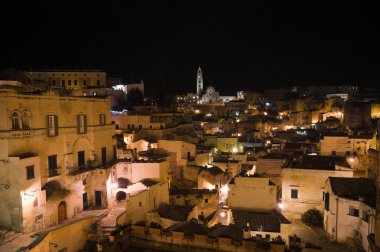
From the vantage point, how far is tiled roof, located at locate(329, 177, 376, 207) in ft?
67.1

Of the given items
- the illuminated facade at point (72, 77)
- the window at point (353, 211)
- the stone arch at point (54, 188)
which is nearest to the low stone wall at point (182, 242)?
the stone arch at point (54, 188)

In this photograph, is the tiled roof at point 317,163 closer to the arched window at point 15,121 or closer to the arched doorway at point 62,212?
the arched doorway at point 62,212

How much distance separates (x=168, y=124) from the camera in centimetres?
4091

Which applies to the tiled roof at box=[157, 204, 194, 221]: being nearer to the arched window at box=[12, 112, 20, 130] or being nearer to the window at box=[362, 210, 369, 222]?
the arched window at box=[12, 112, 20, 130]

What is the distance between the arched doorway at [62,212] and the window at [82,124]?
211 inches

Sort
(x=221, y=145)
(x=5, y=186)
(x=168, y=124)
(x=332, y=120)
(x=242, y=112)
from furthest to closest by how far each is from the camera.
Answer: (x=242, y=112) < (x=332, y=120) < (x=221, y=145) < (x=168, y=124) < (x=5, y=186)

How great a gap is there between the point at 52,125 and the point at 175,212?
10246 mm

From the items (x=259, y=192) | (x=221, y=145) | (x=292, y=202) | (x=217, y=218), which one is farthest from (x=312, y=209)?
(x=221, y=145)

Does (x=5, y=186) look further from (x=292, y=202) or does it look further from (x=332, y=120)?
(x=332, y=120)

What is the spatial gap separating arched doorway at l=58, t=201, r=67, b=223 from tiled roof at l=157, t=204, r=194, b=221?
255 inches

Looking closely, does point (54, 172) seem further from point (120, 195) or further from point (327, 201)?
point (327, 201)

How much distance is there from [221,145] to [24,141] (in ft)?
96.9

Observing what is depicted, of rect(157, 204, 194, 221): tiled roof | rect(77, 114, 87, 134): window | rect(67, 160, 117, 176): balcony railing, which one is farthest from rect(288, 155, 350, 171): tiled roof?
rect(77, 114, 87, 134): window

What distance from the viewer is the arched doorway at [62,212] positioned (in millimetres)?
20409
